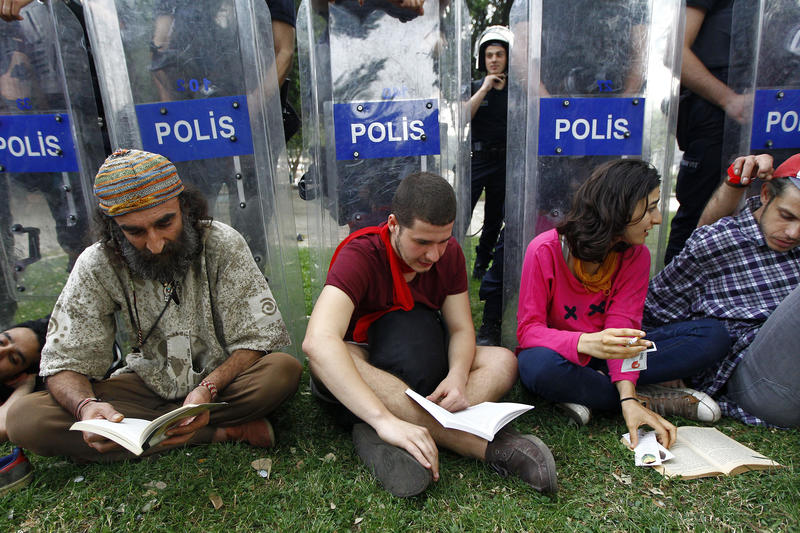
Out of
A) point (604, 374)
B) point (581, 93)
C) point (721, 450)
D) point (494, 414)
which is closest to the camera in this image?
point (494, 414)

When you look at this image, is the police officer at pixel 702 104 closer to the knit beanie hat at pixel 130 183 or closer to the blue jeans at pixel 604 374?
the blue jeans at pixel 604 374

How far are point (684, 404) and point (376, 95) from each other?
2070 millimetres

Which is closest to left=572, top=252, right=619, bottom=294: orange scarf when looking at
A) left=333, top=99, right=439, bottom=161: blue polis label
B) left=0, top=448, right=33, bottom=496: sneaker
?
left=333, top=99, right=439, bottom=161: blue polis label

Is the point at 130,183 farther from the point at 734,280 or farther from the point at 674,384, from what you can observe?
the point at 734,280

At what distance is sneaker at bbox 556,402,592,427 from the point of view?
7.21ft

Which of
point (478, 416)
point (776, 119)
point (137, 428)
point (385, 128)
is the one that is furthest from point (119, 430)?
point (776, 119)

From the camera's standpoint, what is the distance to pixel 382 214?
2916mm

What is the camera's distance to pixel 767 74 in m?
2.82

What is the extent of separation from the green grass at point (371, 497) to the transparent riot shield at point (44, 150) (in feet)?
4.29

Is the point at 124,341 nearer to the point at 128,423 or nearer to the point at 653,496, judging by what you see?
the point at 128,423

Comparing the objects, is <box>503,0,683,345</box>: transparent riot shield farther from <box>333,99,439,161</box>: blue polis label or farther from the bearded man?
the bearded man

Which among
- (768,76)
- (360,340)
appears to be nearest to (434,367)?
(360,340)

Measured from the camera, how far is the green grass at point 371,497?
1.69 meters

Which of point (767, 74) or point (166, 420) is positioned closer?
point (166, 420)
